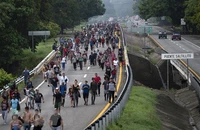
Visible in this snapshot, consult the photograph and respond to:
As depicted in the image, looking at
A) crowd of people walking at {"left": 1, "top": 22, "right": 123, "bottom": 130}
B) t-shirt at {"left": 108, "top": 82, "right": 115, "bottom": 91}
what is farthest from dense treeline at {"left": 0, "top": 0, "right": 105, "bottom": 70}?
t-shirt at {"left": 108, "top": 82, "right": 115, "bottom": 91}

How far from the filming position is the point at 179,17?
352ft

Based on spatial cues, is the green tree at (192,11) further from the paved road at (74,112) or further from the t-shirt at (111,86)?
the t-shirt at (111,86)

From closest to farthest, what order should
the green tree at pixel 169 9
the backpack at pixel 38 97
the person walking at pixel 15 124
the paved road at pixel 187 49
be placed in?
the person walking at pixel 15 124 < the backpack at pixel 38 97 < the paved road at pixel 187 49 < the green tree at pixel 169 9

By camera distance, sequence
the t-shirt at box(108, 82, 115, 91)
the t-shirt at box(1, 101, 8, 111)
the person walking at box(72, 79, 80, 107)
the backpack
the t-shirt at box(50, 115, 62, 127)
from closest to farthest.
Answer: the t-shirt at box(50, 115, 62, 127)
the t-shirt at box(1, 101, 8, 111)
the backpack
the person walking at box(72, 79, 80, 107)
the t-shirt at box(108, 82, 115, 91)

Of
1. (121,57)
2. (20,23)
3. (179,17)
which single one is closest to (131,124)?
(121,57)

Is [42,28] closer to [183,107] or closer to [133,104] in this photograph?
[183,107]

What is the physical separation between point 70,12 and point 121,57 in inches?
2197

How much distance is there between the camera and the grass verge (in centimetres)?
2291

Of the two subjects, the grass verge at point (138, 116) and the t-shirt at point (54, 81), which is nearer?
the grass verge at point (138, 116)

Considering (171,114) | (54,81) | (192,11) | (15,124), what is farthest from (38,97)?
(192,11)

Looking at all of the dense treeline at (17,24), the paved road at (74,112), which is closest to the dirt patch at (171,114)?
the paved road at (74,112)

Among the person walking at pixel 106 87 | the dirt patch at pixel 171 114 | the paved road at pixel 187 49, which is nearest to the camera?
the dirt patch at pixel 171 114

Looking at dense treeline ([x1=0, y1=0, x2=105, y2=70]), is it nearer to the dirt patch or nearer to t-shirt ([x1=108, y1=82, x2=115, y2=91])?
the dirt patch

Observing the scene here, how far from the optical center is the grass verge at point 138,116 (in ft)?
75.2
